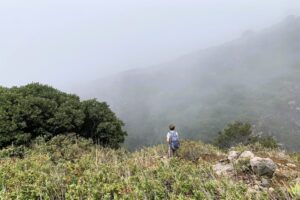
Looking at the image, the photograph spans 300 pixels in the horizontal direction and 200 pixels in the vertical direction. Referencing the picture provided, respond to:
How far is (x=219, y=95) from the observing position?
13362 cm

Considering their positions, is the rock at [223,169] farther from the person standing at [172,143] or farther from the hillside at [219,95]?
the hillside at [219,95]

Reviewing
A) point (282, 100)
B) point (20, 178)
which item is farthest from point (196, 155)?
point (282, 100)

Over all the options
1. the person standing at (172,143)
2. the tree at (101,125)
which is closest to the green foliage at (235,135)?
the tree at (101,125)

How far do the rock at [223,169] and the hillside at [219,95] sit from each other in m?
58.4

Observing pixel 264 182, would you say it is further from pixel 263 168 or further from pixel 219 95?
pixel 219 95

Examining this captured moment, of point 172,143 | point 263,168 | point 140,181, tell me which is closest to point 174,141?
point 172,143

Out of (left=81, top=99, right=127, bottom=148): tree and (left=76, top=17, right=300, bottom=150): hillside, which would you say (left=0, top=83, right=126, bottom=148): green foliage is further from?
(left=76, top=17, right=300, bottom=150): hillside

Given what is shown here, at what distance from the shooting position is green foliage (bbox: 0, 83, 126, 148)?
19562 millimetres

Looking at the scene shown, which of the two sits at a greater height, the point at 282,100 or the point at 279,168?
the point at 279,168

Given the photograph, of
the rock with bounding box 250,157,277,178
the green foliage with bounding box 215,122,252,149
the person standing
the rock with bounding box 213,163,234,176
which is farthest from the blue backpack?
the green foliage with bounding box 215,122,252,149

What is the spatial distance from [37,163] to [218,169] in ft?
18.1

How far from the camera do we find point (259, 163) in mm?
11367

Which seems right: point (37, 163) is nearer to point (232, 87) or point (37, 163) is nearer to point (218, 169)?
point (218, 169)

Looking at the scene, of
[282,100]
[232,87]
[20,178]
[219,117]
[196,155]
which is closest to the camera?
[20,178]
